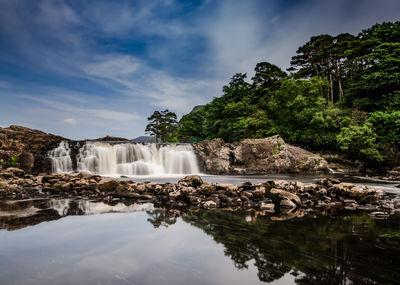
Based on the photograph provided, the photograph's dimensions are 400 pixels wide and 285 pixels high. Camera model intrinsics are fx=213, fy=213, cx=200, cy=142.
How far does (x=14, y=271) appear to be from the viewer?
141 inches

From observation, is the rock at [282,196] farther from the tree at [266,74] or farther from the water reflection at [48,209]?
the tree at [266,74]

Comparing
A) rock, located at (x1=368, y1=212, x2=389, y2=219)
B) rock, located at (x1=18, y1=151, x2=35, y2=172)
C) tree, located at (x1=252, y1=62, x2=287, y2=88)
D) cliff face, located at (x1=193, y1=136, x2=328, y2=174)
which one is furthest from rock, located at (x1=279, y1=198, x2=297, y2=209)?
tree, located at (x1=252, y1=62, x2=287, y2=88)

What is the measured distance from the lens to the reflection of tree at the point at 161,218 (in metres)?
6.38

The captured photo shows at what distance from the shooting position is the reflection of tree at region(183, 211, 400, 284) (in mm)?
3373

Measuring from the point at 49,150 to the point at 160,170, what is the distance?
11.0 meters

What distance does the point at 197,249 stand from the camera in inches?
178

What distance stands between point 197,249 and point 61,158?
20.9 m

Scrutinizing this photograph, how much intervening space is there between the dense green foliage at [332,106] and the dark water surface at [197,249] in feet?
63.3

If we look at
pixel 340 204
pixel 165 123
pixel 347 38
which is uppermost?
pixel 347 38

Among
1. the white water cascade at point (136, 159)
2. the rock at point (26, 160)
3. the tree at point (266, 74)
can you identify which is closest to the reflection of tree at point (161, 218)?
the white water cascade at point (136, 159)

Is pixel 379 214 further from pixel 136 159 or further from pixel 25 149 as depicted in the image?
pixel 25 149

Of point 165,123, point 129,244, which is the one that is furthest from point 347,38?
point 165,123

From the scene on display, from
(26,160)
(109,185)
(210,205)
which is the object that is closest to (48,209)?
(109,185)

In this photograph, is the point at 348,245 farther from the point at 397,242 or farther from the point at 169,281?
the point at 169,281
